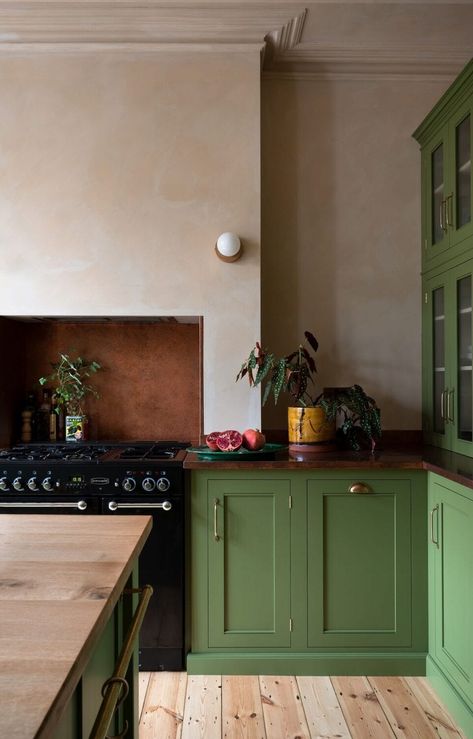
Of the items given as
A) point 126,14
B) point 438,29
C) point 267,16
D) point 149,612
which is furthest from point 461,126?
point 149,612

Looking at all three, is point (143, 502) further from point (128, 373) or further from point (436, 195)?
point (436, 195)

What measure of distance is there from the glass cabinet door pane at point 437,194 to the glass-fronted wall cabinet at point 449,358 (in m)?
0.23

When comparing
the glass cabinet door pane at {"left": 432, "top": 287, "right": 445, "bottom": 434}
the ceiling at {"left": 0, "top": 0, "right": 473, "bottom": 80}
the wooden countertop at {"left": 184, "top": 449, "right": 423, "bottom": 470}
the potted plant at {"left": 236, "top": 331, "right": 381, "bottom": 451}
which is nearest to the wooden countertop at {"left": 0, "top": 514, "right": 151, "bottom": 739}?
the wooden countertop at {"left": 184, "top": 449, "right": 423, "bottom": 470}

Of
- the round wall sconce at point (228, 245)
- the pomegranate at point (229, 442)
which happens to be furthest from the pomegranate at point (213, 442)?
the round wall sconce at point (228, 245)

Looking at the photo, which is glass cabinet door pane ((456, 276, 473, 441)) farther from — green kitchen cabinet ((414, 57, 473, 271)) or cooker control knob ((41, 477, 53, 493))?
cooker control knob ((41, 477, 53, 493))

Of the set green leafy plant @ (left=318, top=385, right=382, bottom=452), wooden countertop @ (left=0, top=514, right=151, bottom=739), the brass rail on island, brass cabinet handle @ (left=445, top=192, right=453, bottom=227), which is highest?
brass cabinet handle @ (left=445, top=192, right=453, bottom=227)

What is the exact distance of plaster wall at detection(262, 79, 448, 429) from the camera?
10.6ft

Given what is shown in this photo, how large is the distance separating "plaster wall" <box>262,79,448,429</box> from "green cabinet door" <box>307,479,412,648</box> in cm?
79

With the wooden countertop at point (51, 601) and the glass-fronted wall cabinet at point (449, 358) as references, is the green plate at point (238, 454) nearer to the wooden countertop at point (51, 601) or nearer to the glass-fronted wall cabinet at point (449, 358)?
the glass-fronted wall cabinet at point (449, 358)

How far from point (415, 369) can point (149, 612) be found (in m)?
1.87

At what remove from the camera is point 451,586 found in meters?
2.22

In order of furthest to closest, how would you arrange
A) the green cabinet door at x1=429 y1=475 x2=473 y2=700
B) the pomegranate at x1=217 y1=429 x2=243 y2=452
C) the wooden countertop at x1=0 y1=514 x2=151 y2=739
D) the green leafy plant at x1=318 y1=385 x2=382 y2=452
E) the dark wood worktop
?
the green leafy plant at x1=318 y1=385 x2=382 y2=452, the pomegranate at x1=217 y1=429 x2=243 y2=452, the dark wood worktop, the green cabinet door at x1=429 y1=475 x2=473 y2=700, the wooden countertop at x1=0 y1=514 x2=151 y2=739

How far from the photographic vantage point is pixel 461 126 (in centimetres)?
260

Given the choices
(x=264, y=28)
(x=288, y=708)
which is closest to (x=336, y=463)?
(x=288, y=708)
